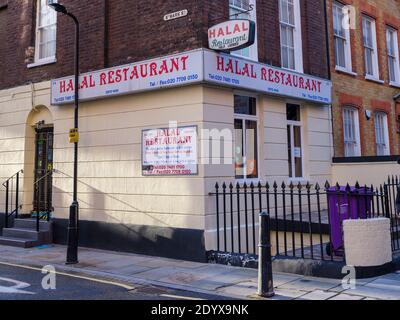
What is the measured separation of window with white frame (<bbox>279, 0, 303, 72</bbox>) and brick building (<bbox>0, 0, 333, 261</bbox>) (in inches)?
1.5

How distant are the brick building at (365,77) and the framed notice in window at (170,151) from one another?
516cm

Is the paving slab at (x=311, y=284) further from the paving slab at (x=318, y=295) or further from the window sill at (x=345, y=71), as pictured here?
the window sill at (x=345, y=71)

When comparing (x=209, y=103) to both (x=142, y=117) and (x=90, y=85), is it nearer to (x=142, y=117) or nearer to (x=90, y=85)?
(x=142, y=117)

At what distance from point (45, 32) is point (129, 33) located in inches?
149

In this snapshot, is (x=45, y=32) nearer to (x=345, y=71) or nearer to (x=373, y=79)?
(x=345, y=71)

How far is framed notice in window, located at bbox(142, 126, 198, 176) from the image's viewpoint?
29.0 feet

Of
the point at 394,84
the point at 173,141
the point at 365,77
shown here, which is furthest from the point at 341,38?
the point at 173,141

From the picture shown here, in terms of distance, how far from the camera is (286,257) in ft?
Answer: 25.4

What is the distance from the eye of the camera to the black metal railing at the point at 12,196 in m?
12.0

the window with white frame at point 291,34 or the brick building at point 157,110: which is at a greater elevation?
the window with white frame at point 291,34

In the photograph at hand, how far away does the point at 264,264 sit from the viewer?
6.07 meters

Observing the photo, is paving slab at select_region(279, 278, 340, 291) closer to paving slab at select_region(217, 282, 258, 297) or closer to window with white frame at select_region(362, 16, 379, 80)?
paving slab at select_region(217, 282, 258, 297)

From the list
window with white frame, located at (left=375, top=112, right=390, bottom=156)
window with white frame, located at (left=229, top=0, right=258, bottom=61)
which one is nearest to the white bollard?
window with white frame, located at (left=229, top=0, right=258, bottom=61)

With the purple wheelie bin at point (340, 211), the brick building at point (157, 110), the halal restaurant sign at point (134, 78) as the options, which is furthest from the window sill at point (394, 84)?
the halal restaurant sign at point (134, 78)
